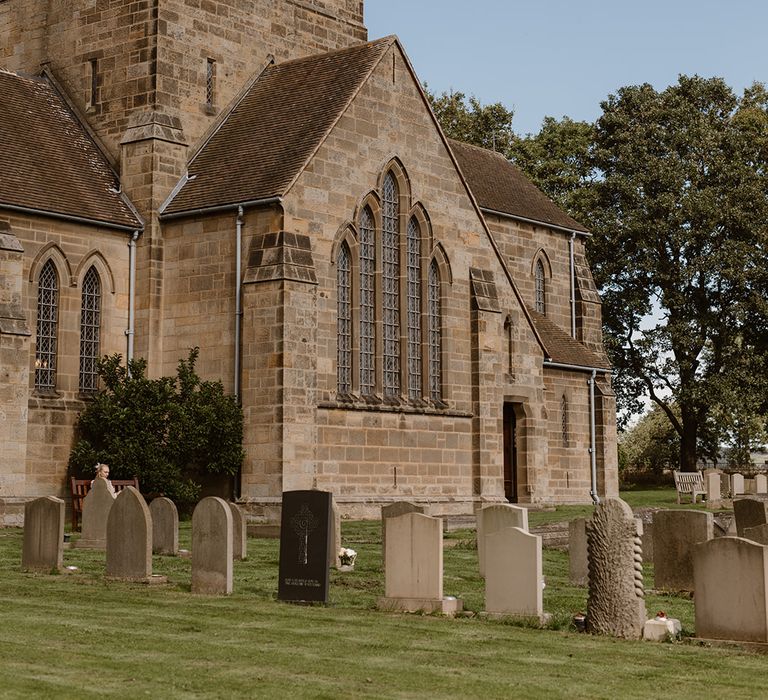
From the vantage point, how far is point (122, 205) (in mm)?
33094

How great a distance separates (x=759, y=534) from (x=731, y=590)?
4042mm

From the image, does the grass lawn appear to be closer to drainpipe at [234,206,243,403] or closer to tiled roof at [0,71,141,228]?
drainpipe at [234,206,243,403]

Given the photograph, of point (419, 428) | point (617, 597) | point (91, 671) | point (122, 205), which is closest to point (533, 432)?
point (419, 428)

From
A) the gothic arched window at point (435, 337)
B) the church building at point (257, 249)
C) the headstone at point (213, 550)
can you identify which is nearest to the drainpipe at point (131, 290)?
the church building at point (257, 249)

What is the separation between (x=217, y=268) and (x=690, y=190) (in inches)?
1182

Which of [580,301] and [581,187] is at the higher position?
[581,187]

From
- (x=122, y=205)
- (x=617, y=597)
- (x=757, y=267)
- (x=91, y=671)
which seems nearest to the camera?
(x=91, y=671)

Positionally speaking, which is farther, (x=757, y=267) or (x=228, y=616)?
(x=757, y=267)

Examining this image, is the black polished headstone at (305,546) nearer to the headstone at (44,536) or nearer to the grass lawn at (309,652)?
the grass lawn at (309,652)

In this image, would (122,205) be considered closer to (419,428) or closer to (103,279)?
(103,279)

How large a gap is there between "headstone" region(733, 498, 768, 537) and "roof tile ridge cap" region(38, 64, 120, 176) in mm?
18359

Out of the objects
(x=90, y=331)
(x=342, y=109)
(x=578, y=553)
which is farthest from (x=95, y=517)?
(x=342, y=109)

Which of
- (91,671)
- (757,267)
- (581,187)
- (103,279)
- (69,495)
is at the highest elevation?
(581,187)

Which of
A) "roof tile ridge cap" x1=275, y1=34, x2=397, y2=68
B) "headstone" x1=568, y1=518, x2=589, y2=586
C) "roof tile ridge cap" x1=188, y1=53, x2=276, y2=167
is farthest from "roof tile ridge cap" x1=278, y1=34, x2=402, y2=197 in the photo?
"headstone" x1=568, y1=518, x2=589, y2=586
